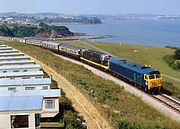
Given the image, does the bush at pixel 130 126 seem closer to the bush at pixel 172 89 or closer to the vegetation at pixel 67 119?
the vegetation at pixel 67 119

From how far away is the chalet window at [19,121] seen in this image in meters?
21.6

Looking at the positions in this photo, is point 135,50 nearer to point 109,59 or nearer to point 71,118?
point 109,59

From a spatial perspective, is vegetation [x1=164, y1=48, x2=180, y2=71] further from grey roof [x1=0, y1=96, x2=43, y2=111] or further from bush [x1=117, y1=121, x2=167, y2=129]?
grey roof [x1=0, y1=96, x2=43, y2=111]

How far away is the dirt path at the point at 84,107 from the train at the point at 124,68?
6374 millimetres

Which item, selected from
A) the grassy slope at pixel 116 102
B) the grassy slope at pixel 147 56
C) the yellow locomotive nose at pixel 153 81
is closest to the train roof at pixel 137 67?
the yellow locomotive nose at pixel 153 81

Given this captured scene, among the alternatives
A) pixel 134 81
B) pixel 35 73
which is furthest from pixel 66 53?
pixel 35 73

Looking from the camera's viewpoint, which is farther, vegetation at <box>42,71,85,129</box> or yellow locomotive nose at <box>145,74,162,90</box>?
yellow locomotive nose at <box>145,74,162,90</box>

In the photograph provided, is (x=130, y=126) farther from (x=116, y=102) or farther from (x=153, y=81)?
(x=153, y=81)

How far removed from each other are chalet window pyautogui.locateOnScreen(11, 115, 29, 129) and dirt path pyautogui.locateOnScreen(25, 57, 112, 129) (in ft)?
21.3

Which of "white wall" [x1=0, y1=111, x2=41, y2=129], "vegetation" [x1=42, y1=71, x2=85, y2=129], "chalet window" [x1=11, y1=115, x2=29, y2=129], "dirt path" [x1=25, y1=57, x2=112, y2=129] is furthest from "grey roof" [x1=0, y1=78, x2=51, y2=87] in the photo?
"white wall" [x1=0, y1=111, x2=41, y2=129]

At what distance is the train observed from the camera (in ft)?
126

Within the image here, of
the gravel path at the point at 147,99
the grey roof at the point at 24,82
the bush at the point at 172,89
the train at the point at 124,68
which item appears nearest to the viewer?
the grey roof at the point at 24,82

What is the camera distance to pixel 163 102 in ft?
115

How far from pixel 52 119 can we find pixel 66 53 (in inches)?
1619
